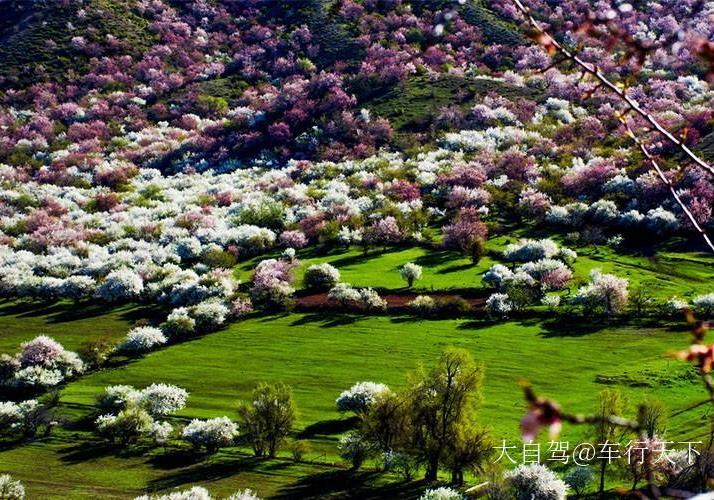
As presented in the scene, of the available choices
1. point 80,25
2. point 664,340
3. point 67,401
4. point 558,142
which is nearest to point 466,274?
point 664,340

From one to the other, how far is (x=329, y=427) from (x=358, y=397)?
6.28 ft

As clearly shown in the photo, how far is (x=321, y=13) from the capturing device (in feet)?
394

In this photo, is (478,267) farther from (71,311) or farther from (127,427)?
(71,311)

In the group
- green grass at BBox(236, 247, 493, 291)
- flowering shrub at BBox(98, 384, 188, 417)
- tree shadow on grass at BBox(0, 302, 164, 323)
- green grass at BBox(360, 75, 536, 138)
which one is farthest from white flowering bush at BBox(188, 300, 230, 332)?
green grass at BBox(360, 75, 536, 138)

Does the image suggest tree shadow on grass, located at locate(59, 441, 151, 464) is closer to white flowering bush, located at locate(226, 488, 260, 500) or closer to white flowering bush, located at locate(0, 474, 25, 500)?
white flowering bush, located at locate(0, 474, 25, 500)

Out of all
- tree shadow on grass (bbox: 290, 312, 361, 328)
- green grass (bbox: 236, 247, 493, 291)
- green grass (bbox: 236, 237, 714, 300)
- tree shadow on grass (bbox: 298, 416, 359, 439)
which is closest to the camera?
tree shadow on grass (bbox: 298, 416, 359, 439)

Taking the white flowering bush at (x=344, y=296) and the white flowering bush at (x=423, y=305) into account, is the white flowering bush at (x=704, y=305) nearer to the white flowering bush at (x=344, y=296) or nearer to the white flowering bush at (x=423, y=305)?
the white flowering bush at (x=423, y=305)

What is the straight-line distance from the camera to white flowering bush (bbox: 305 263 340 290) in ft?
160

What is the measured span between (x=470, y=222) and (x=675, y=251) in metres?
14.8

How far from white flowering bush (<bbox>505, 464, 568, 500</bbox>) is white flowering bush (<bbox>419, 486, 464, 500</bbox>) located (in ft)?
5.92

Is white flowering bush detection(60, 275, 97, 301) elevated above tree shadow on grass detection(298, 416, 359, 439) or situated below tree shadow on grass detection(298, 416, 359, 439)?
above

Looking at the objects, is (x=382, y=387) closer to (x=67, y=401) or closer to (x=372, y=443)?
(x=372, y=443)

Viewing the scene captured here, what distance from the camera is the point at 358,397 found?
109ft

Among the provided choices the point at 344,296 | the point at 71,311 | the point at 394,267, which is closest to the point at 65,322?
the point at 71,311
